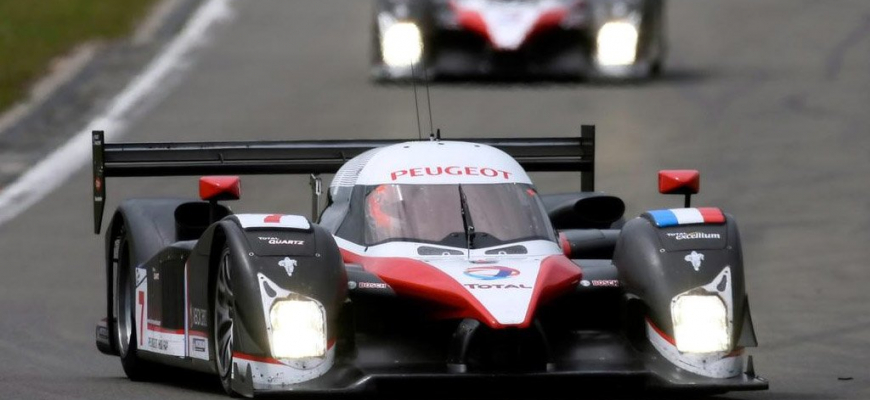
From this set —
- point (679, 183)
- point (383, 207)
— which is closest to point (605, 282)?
point (383, 207)

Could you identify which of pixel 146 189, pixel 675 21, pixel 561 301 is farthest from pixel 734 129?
pixel 561 301

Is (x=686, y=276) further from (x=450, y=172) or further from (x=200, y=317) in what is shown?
(x=200, y=317)

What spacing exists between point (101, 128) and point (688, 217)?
494 inches

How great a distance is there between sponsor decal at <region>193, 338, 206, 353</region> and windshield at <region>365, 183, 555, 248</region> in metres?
0.85

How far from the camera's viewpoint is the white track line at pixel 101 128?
1878 cm

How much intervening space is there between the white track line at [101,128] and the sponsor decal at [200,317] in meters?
8.18

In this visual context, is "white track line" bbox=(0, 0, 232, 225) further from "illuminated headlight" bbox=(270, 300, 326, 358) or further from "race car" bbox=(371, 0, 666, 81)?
"illuminated headlight" bbox=(270, 300, 326, 358)

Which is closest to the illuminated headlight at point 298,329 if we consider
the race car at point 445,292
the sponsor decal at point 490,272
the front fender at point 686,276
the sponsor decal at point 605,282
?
the race car at point 445,292

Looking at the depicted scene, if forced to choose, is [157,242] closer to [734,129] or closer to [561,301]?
[561,301]

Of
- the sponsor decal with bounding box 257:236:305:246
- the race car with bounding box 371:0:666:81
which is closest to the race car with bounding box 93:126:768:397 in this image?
the sponsor decal with bounding box 257:236:305:246

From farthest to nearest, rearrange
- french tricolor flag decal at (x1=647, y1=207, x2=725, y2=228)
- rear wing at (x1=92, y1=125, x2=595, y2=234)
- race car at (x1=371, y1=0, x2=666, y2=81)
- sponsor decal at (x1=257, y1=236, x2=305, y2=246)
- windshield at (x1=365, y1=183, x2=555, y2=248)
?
race car at (x1=371, y1=0, x2=666, y2=81)
rear wing at (x1=92, y1=125, x2=595, y2=234)
windshield at (x1=365, y1=183, x2=555, y2=248)
french tricolor flag decal at (x1=647, y1=207, x2=725, y2=228)
sponsor decal at (x1=257, y1=236, x2=305, y2=246)

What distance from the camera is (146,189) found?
754 inches

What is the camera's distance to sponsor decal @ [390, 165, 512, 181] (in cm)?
1002

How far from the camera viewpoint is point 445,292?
29.1 feet
